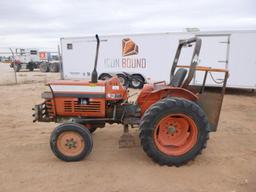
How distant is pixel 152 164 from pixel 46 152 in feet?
5.87

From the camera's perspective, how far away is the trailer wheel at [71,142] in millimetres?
3951

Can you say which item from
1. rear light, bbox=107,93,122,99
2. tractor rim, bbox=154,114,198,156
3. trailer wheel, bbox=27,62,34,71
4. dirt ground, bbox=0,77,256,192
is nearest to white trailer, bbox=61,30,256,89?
dirt ground, bbox=0,77,256,192

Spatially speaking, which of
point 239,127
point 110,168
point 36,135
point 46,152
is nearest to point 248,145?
point 239,127

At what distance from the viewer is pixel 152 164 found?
3.98 m

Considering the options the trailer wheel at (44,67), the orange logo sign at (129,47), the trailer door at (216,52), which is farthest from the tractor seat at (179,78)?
the trailer wheel at (44,67)

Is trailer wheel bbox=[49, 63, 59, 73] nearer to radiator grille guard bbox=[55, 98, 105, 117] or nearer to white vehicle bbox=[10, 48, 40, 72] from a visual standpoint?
white vehicle bbox=[10, 48, 40, 72]

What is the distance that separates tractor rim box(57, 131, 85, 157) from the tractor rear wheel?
93 centimetres

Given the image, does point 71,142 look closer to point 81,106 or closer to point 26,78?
point 81,106

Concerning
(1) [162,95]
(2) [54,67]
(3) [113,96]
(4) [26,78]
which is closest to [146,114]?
(1) [162,95]

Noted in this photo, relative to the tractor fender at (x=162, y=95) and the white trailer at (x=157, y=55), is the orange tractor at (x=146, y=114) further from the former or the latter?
the white trailer at (x=157, y=55)

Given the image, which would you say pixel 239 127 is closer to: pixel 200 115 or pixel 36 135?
pixel 200 115

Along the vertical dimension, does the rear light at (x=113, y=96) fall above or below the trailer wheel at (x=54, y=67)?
above

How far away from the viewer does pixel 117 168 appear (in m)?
3.88

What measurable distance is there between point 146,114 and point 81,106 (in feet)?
3.70
